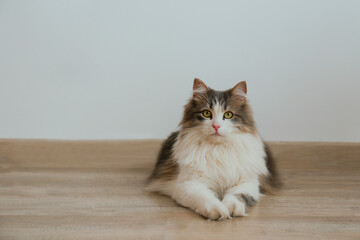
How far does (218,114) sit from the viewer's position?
1.73 metres

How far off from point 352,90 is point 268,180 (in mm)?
880

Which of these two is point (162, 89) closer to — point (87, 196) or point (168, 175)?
point (168, 175)

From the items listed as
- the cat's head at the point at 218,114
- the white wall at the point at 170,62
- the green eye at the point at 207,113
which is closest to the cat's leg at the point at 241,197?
the cat's head at the point at 218,114

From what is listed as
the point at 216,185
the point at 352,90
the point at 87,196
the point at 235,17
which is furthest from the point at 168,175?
the point at 352,90

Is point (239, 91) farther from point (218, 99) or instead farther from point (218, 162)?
point (218, 162)

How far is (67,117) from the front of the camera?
2.42 metres

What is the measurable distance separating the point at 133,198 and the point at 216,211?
473mm

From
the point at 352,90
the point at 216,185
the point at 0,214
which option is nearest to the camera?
the point at 0,214

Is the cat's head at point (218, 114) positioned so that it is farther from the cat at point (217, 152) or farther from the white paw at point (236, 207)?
the white paw at point (236, 207)

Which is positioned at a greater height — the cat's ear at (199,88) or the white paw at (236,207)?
the cat's ear at (199,88)

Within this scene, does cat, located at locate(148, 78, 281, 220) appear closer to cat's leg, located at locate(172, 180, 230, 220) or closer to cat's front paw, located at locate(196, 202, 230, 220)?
cat's leg, located at locate(172, 180, 230, 220)

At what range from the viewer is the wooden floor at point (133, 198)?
55.8 inches

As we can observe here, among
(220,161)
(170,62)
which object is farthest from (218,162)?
(170,62)

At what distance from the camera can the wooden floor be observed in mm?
1417
